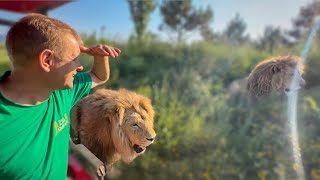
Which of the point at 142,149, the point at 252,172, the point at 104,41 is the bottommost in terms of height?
the point at 252,172

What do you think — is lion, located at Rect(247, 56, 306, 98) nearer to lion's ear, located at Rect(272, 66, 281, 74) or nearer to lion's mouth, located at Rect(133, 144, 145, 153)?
lion's ear, located at Rect(272, 66, 281, 74)

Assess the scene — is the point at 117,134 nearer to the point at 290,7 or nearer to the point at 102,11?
the point at 102,11

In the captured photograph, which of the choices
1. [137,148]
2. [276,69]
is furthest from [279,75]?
[137,148]

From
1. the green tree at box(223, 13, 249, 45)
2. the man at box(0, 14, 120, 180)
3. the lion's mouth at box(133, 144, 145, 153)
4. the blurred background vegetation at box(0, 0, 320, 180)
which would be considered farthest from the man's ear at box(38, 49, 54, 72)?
the green tree at box(223, 13, 249, 45)

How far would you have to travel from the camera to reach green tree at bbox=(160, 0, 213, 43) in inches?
66.1

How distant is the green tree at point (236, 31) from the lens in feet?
5.27

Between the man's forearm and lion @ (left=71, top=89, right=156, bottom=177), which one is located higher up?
the man's forearm

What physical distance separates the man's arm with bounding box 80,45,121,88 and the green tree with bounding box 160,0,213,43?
1.35 feet

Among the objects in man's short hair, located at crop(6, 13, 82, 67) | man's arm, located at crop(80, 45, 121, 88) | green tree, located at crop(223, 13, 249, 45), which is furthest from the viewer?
green tree, located at crop(223, 13, 249, 45)

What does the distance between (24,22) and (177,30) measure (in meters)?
0.72

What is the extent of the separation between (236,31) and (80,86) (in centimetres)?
56

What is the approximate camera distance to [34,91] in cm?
114

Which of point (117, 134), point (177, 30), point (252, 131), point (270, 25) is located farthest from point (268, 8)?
point (117, 134)

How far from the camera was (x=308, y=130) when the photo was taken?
1.54 meters
